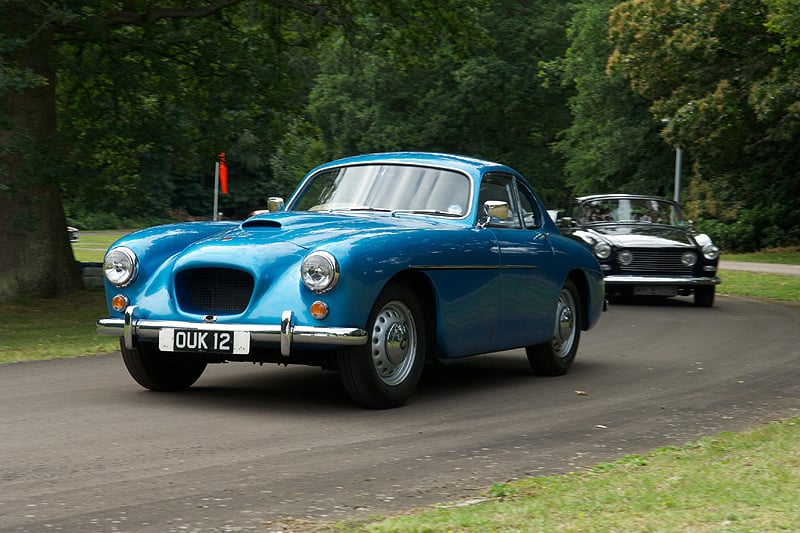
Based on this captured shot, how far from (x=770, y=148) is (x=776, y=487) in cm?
3813

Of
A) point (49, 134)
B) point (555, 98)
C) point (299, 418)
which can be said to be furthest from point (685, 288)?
point (555, 98)

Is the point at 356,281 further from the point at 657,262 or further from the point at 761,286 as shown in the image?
the point at 761,286

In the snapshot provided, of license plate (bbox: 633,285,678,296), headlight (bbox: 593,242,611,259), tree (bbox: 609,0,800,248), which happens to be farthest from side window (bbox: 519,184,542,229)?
tree (bbox: 609,0,800,248)

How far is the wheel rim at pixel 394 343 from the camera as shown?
791 centimetres

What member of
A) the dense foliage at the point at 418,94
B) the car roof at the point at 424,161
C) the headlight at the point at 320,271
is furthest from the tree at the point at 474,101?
the headlight at the point at 320,271

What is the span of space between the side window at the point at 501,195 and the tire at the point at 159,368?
95.5 inches

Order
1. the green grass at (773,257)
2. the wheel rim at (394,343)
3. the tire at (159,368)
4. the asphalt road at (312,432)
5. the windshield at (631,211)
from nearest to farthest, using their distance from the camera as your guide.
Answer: the asphalt road at (312,432)
the wheel rim at (394,343)
the tire at (159,368)
the windshield at (631,211)
the green grass at (773,257)

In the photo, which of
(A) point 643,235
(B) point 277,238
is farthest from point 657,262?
(B) point 277,238

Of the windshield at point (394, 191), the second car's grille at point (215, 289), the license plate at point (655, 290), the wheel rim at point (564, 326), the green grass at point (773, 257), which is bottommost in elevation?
the green grass at point (773, 257)

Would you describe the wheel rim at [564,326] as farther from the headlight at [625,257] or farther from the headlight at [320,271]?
the headlight at [625,257]

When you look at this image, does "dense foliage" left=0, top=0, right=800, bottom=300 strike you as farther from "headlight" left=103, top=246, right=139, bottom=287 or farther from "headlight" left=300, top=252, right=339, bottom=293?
"headlight" left=300, top=252, right=339, bottom=293

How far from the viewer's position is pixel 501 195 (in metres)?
9.86

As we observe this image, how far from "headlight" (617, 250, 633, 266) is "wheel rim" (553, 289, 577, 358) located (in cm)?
901

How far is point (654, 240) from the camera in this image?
19500mm
